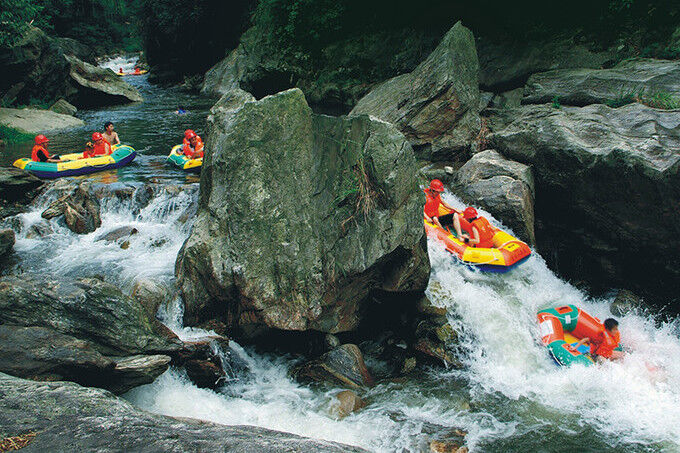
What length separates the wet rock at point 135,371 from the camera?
4.03 m

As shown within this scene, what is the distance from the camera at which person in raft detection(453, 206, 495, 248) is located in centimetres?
750

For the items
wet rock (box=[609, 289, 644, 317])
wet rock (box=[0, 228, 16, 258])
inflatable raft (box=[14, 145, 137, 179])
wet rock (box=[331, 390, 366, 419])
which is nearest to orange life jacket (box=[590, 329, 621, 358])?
wet rock (box=[609, 289, 644, 317])

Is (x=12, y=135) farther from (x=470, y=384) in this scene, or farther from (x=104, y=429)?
(x=470, y=384)

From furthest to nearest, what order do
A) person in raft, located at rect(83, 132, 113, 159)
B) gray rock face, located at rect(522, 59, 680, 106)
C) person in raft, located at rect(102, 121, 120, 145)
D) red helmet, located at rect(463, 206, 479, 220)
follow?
person in raft, located at rect(102, 121, 120, 145) < person in raft, located at rect(83, 132, 113, 159) < gray rock face, located at rect(522, 59, 680, 106) < red helmet, located at rect(463, 206, 479, 220)

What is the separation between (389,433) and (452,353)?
175 centimetres

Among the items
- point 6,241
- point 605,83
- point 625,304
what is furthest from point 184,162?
point 625,304

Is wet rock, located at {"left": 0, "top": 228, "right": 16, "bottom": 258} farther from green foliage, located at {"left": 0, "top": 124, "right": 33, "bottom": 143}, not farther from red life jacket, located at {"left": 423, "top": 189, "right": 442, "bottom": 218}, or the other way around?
green foliage, located at {"left": 0, "top": 124, "right": 33, "bottom": 143}

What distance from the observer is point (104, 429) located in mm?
2627

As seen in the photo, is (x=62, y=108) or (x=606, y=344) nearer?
(x=606, y=344)


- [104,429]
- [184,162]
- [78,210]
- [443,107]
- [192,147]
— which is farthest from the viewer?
[192,147]

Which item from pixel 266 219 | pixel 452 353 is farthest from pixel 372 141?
pixel 452 353

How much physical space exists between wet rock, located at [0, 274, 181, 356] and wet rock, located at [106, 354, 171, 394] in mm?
173

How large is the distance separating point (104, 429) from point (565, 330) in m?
6.29

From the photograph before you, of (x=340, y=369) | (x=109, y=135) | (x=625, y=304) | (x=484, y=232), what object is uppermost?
(x=109, y=135)
